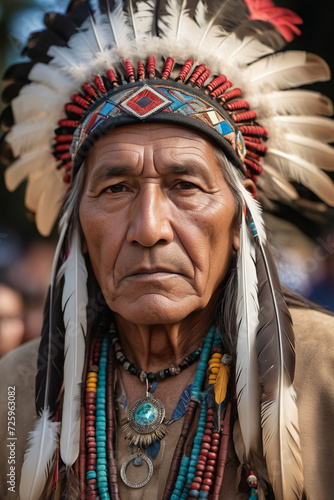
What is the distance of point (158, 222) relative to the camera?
2080 millimetres

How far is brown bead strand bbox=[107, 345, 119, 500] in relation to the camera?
2.06 meters

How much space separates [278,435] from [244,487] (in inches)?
10.1

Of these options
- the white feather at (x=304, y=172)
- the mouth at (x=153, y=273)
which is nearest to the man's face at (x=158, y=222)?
the mouth at (x=153, y=273)

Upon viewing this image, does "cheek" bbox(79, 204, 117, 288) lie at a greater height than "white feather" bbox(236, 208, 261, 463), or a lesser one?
greater

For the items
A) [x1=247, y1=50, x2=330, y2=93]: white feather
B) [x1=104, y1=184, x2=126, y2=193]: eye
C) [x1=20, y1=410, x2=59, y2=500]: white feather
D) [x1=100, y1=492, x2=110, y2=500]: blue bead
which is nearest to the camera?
[x1=100, y1=492, x2=110, y2=500]: blue bead

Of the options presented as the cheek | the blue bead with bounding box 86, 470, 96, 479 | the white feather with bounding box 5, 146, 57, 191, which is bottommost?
the blue bead with bounding box 86, 470, 96, 479

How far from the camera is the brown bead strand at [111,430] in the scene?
6.76ft

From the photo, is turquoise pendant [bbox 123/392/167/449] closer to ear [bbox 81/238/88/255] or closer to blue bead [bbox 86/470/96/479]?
blue bead [bbox 86/470/96/479]

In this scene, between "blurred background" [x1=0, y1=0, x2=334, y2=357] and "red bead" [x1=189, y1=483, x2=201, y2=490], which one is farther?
"blurred background" [x1=0, y1=0, x2=334, y2=357]

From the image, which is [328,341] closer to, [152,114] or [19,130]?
[152,114]

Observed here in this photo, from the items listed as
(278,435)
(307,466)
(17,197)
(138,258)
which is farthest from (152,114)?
(17,197)

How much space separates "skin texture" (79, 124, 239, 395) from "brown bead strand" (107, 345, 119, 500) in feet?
0.35

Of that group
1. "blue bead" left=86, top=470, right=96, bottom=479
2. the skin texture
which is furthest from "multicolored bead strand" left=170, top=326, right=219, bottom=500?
"blue bead" left=86, top=470, right=96, bottom=479

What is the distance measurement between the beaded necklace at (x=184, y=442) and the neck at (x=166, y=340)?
7 cm
